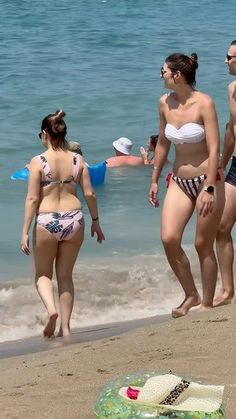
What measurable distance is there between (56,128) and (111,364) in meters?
1.98

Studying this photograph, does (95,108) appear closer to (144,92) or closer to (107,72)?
(144,92)

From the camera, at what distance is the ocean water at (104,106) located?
8938mm

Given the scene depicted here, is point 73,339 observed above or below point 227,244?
below

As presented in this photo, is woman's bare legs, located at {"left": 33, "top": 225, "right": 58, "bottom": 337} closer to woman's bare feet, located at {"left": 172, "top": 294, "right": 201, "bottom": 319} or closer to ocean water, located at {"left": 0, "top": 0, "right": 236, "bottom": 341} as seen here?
woman's bare feet, located at {"left": 172, "top": 294, "right": 201, "bottom": 319}

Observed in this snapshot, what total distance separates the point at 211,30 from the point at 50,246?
19.6 metres

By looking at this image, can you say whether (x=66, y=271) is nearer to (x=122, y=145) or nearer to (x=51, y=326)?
(x=51, y=326)

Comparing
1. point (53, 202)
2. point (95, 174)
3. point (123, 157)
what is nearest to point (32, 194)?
point (53, 202)

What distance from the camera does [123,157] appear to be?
13.3 m

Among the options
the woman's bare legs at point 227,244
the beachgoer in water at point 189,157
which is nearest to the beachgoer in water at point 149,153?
the woman's bare legs at point 227,244

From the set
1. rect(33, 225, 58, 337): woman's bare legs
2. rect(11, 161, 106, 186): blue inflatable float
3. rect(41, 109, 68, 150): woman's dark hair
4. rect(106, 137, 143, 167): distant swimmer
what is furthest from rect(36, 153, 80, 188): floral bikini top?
rect(106, 137, 143, 167): distant swimmer

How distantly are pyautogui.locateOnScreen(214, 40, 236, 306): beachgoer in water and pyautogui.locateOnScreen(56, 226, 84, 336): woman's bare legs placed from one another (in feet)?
3.06

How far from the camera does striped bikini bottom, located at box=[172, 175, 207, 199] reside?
21.0ft

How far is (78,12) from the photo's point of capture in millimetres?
28812

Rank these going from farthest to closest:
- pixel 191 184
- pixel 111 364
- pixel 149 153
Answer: pixel 149 153 < pixel 191 184 < pixel 111 364
